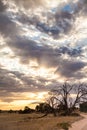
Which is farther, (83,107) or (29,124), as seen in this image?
(83,107)

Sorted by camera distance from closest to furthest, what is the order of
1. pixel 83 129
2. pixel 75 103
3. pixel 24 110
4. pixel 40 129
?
pixel 40 129 < pixel 83 129 < pixel 75 103 < pixel 24 110

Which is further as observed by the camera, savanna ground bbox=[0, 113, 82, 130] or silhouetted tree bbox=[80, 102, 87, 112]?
silhouetted tree bbox=[80, 102, 87, 112]

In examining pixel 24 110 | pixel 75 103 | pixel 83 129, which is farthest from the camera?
pixel 24 110

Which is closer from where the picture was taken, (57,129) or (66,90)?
(57,129)

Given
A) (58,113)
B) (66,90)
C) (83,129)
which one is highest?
(66,90)

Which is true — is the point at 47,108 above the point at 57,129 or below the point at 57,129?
above

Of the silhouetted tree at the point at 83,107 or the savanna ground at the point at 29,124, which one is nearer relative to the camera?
the savanna ground at the point at 29,124

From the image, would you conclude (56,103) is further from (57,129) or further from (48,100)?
(57,129)

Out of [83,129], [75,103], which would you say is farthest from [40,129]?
[75,103]

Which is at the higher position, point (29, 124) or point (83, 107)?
point (83, 107)

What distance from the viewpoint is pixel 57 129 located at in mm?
31219

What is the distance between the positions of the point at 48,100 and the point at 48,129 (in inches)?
2024

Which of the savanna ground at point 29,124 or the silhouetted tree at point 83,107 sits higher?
the silhouetted tree at point 83,107

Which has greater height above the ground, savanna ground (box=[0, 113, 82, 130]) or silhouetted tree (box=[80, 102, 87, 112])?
silhouetted tree (box=[80, 102, 87, 112])
